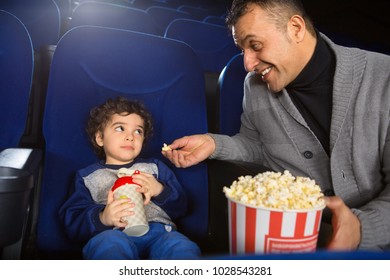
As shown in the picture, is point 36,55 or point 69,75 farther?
point 36,55

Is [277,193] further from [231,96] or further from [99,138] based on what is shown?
[231,96]

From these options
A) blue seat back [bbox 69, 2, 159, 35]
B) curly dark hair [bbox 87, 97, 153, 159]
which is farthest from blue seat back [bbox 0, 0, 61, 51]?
curly dark hair [bbox 87, 97, 153, 159]

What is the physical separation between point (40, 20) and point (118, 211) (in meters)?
0.91

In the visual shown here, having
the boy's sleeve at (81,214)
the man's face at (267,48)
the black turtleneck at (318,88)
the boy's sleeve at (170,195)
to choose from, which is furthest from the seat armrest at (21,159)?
the black turtleneck at (318,88)

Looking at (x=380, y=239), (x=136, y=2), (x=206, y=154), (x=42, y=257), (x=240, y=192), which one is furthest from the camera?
(x=136, y=2)

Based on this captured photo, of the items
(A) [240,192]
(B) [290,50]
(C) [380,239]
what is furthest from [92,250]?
(B) [290,50]

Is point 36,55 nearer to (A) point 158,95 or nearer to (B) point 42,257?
(A) point 158,95

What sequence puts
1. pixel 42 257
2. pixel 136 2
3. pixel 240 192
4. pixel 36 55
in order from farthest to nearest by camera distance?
pixel 136 2, pixel 36 55, pixel 42 257, pixel 240 192

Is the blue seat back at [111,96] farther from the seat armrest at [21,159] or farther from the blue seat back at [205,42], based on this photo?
the blue seat back at [205,42]

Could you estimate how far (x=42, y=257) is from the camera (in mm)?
753

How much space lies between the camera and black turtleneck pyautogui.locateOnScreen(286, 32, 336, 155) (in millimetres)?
877

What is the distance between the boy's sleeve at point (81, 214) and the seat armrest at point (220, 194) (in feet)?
0.85

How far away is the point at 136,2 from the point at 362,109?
8.36ft

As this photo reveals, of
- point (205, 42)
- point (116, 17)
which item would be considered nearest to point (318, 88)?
point (205, 42)
